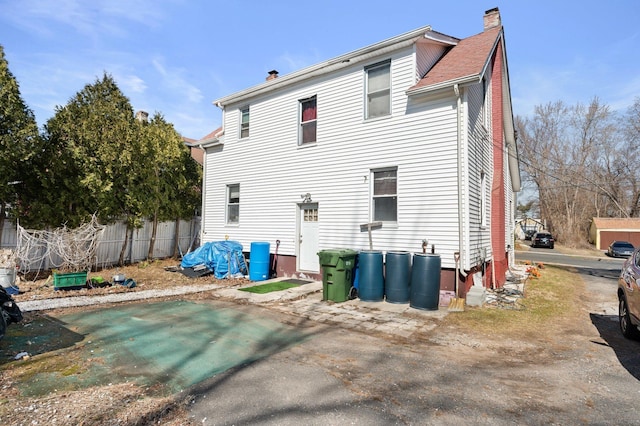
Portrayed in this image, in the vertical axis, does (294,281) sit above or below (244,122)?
below

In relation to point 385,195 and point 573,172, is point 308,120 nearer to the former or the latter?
point 385,195

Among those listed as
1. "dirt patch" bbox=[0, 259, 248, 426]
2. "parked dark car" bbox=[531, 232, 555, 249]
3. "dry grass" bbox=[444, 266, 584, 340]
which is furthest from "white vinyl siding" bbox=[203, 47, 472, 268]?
"parked dark car" bbox=[531, 232, 555, 249]

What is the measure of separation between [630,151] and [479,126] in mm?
40941

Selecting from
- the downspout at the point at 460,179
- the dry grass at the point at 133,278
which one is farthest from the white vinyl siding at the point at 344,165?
the dry grass at the point at 133,278

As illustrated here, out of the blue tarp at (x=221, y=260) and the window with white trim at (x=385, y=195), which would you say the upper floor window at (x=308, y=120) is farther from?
the blue tarp at (x=221, y=260)

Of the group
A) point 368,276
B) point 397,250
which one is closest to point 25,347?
point 368,276

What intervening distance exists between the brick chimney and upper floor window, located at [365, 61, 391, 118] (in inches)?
176

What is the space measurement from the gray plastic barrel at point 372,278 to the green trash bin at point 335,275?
16.4 inches

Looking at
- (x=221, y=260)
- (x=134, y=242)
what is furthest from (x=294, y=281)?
(x=134, y=242)

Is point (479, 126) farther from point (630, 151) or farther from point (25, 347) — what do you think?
point (630, 151)

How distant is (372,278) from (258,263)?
425 cm

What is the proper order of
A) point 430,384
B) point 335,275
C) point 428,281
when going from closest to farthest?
point 430,384
point 428,281
point 335,275

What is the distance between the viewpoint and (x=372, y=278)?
837 cm

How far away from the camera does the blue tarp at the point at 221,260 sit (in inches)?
452
